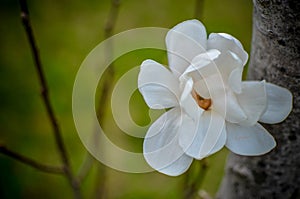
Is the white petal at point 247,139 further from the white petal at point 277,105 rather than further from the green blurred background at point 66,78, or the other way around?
the green blurred background at point 66,78

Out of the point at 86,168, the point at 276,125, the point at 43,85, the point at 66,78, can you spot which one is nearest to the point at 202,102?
the point at 276,125

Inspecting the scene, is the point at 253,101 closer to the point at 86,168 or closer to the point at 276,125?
the point at 276,125

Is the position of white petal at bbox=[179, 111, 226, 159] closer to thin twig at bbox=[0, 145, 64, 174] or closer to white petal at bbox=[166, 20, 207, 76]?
white petal at bbox=[166, 20, 207, 76]

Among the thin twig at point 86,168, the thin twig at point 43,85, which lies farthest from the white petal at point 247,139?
the thin twig at point 86,168

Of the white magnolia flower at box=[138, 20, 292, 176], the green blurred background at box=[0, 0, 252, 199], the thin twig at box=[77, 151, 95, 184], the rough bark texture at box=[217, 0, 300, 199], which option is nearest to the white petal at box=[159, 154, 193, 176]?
the white magnolia flower at box=[138, 20, 292, 176]

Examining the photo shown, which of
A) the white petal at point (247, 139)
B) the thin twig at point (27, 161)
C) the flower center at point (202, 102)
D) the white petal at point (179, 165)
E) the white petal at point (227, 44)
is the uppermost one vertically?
the white petal at point (227, 44)

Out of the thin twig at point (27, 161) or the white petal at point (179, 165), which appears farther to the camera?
the thin twig at point (27, 161)
